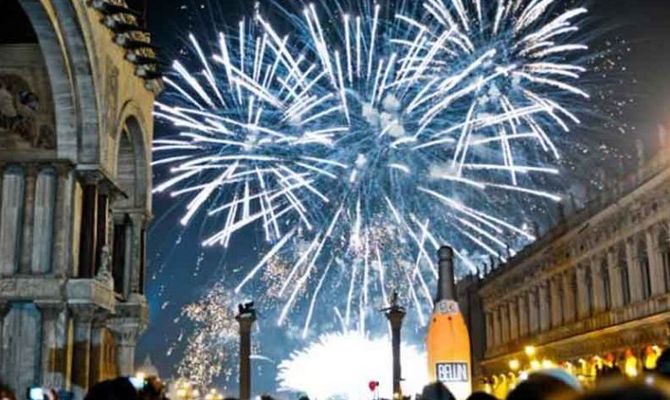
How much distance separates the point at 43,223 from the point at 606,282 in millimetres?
25525

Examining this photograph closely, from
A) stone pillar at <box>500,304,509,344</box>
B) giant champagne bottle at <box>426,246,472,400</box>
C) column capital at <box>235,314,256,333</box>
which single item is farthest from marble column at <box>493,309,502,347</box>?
giant champagne bottle at <box>426,246,472,400</box>

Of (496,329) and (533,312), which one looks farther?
(496,329)

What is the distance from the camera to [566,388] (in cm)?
296

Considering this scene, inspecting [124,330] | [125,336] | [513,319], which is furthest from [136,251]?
[513,319]

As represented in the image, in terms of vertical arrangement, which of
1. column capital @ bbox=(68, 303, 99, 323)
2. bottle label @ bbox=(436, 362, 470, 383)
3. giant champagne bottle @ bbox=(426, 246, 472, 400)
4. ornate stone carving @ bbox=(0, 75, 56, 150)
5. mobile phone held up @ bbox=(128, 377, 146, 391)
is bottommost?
mobile phone held up @ bbox=(128, 377, 146, 391)

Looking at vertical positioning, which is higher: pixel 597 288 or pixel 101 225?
pixel 597 288

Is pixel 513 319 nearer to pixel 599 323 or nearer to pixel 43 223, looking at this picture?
pixel 599 323

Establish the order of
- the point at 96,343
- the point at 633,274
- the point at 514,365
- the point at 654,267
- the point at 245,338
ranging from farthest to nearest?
the point at 514,365, the point at 245,338, the point at 633,274, the point at 654,267, the point at 96,343

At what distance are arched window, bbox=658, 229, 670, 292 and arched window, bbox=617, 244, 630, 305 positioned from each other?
3597 millimetres

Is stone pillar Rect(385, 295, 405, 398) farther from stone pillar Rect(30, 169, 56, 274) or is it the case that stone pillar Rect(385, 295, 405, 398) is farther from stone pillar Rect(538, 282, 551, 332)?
stone pillar Rect(30, 169, 56, 274)

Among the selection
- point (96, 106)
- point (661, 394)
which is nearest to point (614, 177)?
point (96, 106)

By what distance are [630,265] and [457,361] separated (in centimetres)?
2270

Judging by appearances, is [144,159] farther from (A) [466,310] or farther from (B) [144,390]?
(A) [466,310]

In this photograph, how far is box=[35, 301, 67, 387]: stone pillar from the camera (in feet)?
68.3
